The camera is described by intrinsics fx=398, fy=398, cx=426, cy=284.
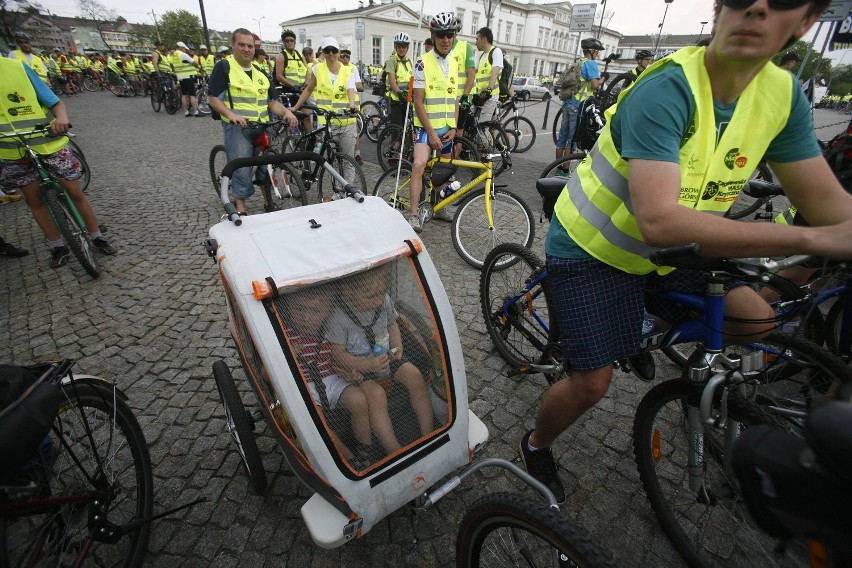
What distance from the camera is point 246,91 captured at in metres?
4.78

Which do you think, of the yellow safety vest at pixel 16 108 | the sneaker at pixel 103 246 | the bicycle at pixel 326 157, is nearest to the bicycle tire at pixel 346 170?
the bicycle at pixel 326 157

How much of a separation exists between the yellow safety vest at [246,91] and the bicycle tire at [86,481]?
413 centimetres

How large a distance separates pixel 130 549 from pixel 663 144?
8.44 ft

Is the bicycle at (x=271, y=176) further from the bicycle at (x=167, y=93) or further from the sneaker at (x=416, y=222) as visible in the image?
→ the bicycle at (x=167, y=93)

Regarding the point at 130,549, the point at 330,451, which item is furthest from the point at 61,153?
the point at 330,451

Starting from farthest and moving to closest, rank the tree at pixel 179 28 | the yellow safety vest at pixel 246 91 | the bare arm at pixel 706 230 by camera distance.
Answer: the tree at pixel 179 28 < the yellow safety vest at pixel 246 91 < the bare arm at pixel 706 230

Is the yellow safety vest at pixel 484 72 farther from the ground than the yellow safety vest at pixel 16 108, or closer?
farther from the ground

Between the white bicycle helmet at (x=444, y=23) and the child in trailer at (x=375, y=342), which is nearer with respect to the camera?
the child in trailer at (x=375, y=342)

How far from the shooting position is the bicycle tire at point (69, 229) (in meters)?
3.72

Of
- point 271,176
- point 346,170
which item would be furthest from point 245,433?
point 346,170

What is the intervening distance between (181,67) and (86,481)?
1582 cm

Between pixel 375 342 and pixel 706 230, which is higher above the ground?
pixel 706 230

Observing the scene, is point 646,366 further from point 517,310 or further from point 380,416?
point 380,416

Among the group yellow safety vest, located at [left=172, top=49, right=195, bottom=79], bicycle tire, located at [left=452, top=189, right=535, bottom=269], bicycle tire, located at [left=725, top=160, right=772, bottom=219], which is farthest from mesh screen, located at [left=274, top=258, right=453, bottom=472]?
yellow safety vest, located at [left=172, top=49, right=195, bottom=79]
